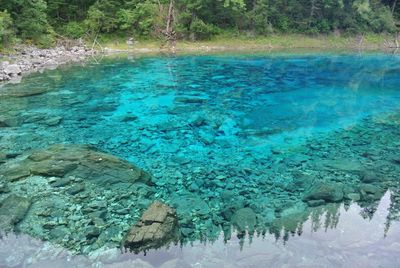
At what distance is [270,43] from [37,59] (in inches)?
1047

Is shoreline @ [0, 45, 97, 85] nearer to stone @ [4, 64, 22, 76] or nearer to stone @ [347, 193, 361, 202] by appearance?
stone @ [4, 64, 22, 76]

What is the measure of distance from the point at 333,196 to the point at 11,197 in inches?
299

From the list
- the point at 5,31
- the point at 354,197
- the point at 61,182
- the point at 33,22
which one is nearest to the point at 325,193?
the point at 354,197

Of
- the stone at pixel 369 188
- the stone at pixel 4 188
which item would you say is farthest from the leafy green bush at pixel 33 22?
the stone at pixel 369 188

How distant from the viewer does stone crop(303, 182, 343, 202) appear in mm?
8462

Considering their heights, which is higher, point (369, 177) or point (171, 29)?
point (171, 29)

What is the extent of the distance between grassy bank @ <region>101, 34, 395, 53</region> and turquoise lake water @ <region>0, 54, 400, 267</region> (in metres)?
16.0

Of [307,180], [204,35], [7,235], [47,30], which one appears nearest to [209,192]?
[307,180]

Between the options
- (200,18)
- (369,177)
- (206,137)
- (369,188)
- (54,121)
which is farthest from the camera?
(200,18)

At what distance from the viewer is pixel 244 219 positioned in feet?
24.7

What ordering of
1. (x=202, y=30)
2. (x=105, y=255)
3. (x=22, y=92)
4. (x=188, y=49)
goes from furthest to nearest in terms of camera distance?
(x=202, y=30) < (x=188, y=49) < (x=22, y=92) < (x=105, y=255)

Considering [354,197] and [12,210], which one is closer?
[12,210]

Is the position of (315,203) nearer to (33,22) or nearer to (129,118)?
(129,118)

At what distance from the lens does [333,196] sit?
8.49 m
